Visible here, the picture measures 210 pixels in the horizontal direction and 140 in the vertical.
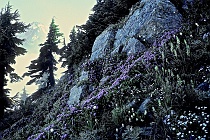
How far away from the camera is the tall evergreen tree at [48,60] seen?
2958 cm

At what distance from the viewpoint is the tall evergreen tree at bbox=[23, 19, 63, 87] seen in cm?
2958

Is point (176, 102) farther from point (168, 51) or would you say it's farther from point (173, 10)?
point (173, 10)

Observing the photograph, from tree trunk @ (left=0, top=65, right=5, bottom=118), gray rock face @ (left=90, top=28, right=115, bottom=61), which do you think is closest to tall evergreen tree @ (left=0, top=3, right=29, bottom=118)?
tree trunk @ (left=0, top=65, right=5, bottom=118)

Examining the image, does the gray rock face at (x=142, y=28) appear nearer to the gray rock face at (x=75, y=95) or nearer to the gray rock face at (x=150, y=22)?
the gray rock face at (x=150, y=22)

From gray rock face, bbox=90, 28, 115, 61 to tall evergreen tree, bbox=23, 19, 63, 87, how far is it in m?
15.5

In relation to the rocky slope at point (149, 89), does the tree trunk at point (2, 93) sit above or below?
above

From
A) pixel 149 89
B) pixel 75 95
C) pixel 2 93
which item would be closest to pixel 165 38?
pixel 149 89

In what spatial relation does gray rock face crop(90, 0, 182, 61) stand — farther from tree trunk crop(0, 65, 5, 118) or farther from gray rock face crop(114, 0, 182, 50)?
tree trunk crop(0, 65, 5, 118)

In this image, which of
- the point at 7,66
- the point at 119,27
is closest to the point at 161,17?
the point at 119,27

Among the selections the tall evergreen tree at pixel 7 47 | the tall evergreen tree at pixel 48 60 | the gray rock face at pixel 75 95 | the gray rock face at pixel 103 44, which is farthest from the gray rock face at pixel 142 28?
the tall evergreen tree at pixel 48 60

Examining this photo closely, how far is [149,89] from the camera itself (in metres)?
6.59

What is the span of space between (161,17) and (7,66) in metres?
16.3

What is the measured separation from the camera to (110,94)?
7770 mm

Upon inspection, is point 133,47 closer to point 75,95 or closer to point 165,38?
point 165,38
